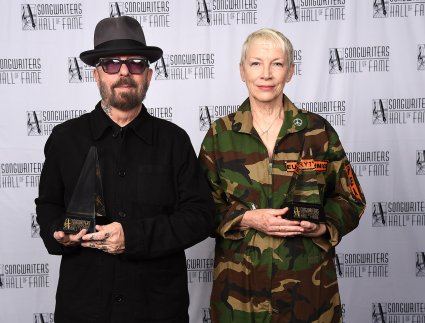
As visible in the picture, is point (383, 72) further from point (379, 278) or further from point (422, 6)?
point (379, 278)

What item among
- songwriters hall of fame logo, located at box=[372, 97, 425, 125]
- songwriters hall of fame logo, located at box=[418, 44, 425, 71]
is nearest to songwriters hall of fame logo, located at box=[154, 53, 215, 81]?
songwriters hall of fame logo, located at box=[372, 97, 425, 125]

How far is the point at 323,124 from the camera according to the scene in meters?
1.91

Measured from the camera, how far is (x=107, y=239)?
159 centimetres

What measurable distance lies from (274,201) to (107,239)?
53 centimetres

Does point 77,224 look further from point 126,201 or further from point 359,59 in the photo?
point 359,59

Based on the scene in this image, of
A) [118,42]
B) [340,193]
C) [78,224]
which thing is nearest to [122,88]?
[118,42]

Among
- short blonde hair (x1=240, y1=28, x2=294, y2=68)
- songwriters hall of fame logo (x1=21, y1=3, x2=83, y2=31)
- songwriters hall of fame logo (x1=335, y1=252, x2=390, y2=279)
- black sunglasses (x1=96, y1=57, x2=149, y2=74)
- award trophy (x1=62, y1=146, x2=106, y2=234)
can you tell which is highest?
songwriters hall of fame logo (x1=21, y1=3, x2=83, y2=31)

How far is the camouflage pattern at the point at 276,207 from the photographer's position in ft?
5.95

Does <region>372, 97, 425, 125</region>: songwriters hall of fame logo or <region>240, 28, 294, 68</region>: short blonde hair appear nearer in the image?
<region>240, 28, 294, 68</region>: short blonde hair

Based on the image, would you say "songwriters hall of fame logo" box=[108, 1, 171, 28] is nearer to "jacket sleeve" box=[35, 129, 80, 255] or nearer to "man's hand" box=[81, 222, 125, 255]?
"jacket sleeve" box=[35, 129, 80, 255]

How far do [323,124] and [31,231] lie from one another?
1.75m

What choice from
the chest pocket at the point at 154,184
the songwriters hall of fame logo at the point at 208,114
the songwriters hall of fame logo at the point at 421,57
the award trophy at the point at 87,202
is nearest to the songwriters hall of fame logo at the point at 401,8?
the songwriters hall of fame logo at the point at 421,57

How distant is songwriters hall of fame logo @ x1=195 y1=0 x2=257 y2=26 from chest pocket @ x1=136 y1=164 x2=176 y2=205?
4.80 ft

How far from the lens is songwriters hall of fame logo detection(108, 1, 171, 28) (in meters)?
3.01
